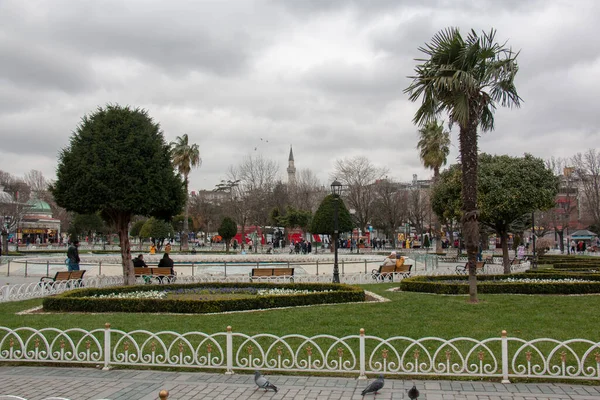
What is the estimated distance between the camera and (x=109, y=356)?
737cm

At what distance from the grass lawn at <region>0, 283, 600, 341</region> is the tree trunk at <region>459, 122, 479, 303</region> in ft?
3.97

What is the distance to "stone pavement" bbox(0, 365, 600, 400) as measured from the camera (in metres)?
6.05

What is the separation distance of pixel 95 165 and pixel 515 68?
40.8 ft

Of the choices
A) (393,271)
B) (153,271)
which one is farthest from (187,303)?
(393,271)

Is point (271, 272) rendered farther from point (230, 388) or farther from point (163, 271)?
point (230, 388)

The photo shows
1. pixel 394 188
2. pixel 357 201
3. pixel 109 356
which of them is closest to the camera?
pixel 109 356

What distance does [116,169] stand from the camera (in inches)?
655

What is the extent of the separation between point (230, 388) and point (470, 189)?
838 centimetres

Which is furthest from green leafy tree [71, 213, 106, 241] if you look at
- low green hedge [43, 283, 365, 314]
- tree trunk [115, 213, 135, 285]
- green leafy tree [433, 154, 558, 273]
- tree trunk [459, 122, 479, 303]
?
tree trunk [459, 122, 479, 303]

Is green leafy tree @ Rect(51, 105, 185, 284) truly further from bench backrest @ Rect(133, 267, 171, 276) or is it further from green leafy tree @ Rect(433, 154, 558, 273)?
green leafy tree @ Rect(433, 154, 558, 273)

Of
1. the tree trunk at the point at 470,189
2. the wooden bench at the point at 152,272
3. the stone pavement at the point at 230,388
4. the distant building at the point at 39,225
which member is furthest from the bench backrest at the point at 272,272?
the distant building at the point at 39,225

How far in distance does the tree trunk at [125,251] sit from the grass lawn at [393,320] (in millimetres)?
4610

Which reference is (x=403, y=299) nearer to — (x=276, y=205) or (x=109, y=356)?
(x=109, y=356)

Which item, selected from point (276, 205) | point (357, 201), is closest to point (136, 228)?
point (276, 205)
